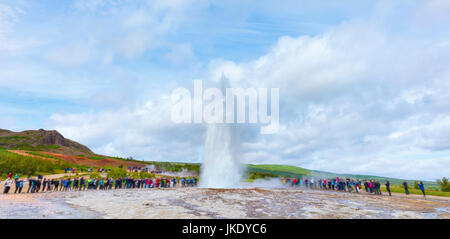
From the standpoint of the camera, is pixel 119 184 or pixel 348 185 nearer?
pixel 119 184

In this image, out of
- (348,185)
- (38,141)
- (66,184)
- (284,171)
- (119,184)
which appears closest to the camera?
(66,184)

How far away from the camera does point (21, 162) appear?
37.4 metres

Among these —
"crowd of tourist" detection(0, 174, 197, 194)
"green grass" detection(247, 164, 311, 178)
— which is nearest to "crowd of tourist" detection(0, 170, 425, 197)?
"crowd of tourist" detection(0, 174, 197, 194)

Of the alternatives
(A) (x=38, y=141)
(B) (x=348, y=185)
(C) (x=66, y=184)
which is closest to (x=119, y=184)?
(C) (x=66, y=184)

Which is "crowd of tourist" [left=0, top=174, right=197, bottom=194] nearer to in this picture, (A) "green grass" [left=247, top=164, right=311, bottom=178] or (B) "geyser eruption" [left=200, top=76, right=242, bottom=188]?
(B) "geyser eruption" [left=200, top=76, right=242, bottom=188]

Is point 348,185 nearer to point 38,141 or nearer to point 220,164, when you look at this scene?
point 220,164

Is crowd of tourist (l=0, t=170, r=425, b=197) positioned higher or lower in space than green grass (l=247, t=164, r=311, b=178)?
higher

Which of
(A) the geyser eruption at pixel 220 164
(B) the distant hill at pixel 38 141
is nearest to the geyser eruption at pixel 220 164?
(A) the geyser eruption at pixel 220 164

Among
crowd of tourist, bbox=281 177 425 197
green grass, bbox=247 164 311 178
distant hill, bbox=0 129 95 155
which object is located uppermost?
distant hill, bbox=0 129 95 155

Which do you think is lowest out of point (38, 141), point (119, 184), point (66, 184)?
point (119, 184)
